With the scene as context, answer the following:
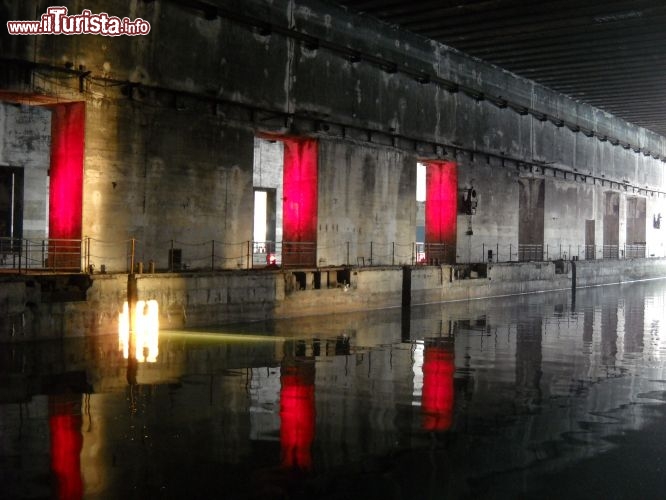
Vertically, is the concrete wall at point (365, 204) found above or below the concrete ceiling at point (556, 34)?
below

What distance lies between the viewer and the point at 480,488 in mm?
6797

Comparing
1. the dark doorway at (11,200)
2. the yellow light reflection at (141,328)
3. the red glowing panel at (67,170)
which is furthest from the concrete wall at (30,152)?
the yellow light reflection at (141,328)

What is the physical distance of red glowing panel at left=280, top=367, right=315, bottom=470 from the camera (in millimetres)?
7594

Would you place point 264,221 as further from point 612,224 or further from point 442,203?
point 612,224

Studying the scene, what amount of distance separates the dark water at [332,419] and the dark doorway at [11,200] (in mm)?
12748

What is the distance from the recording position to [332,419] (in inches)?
363

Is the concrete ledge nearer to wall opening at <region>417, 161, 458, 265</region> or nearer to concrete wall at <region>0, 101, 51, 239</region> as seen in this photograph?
wall opening at <region>417, 161, 458, 265</region>

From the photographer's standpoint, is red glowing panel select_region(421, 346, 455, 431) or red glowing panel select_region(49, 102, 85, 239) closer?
red glowing panel select_region(421, 346, 455, 431)

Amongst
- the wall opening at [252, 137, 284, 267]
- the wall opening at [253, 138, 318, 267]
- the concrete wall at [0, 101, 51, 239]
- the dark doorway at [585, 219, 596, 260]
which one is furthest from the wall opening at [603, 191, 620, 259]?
the concrete wall at [0, 101, 51, 239]

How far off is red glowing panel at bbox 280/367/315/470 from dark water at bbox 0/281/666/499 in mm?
30

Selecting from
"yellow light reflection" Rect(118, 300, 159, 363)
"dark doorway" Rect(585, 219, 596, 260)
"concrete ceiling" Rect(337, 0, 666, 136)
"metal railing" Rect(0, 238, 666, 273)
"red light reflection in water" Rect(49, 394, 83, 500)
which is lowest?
"red light reflection in water" Rect(49, 394, 83, 500)

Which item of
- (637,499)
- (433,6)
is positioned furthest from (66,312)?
(433,6)

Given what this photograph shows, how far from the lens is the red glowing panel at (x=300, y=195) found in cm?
2306

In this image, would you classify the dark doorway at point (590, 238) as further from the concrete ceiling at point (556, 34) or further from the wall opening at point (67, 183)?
the wall opening at point (67, 183)
